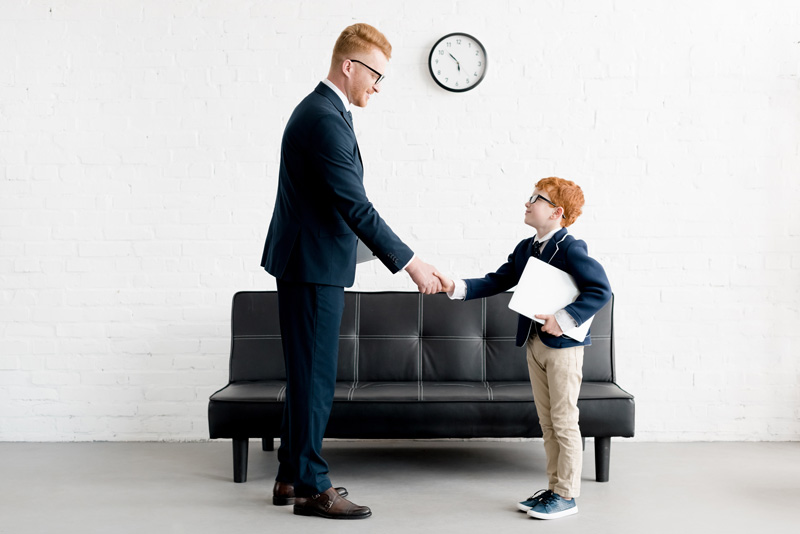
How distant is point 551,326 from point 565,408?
0.31 meters

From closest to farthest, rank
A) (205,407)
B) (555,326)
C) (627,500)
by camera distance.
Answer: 1. (555,326)
2. (627,500)
3. (205,407)

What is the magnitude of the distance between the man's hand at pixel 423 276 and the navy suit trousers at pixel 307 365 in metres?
0.28

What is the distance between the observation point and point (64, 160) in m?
3.86

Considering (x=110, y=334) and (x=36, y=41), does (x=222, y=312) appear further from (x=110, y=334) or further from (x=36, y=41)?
(x=36, y=41)

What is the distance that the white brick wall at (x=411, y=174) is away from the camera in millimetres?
3852

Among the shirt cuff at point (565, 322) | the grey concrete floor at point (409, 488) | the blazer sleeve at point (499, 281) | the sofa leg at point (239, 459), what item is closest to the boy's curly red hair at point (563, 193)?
the blazer sleeve at point (499, 281)

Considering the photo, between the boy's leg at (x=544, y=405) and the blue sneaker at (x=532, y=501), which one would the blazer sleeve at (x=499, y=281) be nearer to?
the boy's leg at (x=544, y=405)

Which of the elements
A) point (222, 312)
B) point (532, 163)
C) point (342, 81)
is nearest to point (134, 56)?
point (222, 312)

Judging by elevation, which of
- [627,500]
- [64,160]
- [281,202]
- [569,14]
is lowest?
[627,500]

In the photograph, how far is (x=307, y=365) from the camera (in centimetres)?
258

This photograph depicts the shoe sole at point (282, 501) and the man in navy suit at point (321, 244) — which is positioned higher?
the man in navy suit at point (321, 244)

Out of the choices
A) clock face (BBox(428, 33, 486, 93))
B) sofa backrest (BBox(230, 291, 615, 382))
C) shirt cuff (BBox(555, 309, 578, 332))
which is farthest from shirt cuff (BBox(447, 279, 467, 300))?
clock face (BBox(428, 33, 486, 93))

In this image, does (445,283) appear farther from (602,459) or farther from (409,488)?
(602,459)

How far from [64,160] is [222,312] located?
3.77 feet
